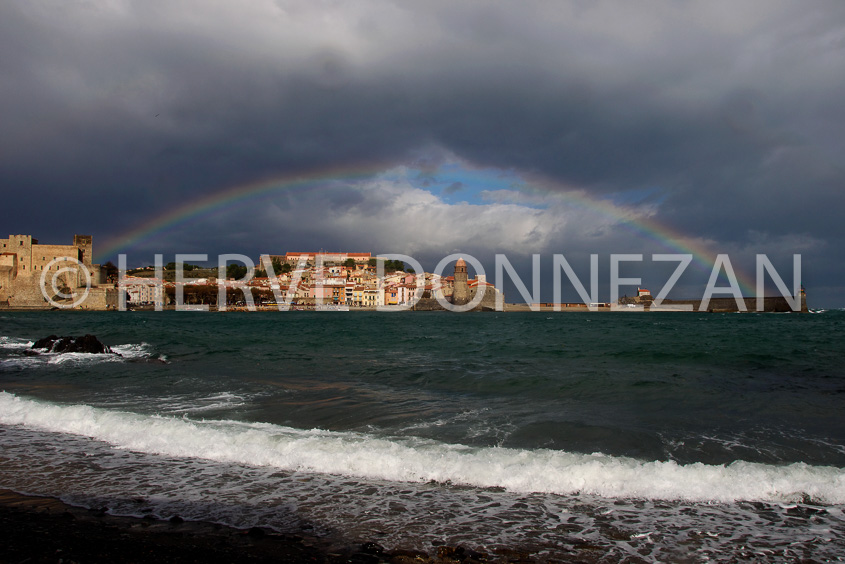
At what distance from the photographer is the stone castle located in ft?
244

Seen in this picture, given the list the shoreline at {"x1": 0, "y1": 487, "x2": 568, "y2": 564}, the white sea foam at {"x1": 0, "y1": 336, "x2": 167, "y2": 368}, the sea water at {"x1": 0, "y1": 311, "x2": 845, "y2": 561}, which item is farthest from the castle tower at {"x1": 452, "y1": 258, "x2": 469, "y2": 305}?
the shoreline at {"x1": 0, "y1": 487, "x2": 568, "y2": 564}

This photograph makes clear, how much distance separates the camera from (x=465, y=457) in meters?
5.62

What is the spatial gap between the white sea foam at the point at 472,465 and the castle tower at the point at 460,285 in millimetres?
104646

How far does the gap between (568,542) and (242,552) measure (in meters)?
2.19

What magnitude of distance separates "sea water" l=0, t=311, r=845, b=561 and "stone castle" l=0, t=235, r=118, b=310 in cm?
7834

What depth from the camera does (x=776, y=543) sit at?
12.1ft

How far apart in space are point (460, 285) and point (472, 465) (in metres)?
107

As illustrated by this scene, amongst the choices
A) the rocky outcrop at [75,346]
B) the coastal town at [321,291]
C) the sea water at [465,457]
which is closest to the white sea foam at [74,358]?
the rocky outcrop at [75,346]

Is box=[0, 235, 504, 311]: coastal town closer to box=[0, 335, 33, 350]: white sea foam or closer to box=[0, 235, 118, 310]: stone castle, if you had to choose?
box=[0, 235, 118, 310]: stone castle

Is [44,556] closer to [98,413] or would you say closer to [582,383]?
[98,413]

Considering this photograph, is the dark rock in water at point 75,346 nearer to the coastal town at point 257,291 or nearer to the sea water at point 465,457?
the sea water at point 465,457

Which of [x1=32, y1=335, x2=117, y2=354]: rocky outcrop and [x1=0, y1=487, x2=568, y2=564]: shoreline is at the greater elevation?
[x1=0, y1=487, x2=568, y2=564]: shoreline

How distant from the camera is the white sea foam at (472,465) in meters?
4.85

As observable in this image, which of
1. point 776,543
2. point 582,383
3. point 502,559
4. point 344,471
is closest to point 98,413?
point 344,471
